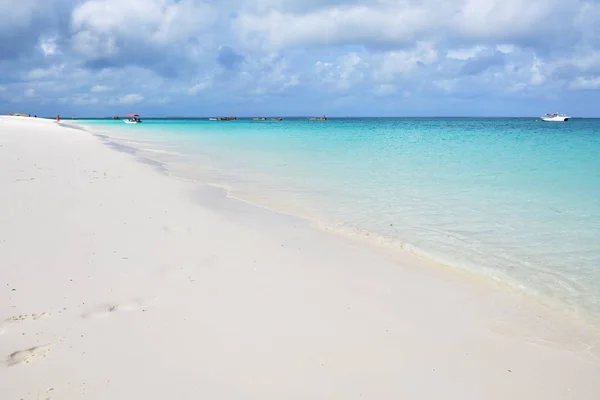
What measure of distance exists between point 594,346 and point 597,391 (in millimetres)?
947

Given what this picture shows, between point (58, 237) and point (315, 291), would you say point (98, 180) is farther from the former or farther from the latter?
point (315, 291)

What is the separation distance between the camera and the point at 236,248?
6.68 m

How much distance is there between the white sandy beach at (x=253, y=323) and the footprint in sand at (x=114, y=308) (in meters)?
0.02

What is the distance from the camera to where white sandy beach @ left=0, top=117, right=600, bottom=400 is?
11.2ft

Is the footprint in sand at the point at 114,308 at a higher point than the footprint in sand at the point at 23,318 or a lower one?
lower

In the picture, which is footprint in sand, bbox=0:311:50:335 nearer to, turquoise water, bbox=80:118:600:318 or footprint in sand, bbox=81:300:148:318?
footprint in sand, bbox=81:300:148:318

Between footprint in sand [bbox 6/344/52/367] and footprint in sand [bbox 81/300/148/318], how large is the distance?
0.61 m

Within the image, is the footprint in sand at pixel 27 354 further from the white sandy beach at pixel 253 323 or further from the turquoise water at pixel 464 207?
the turquoise water at pixel 464 207

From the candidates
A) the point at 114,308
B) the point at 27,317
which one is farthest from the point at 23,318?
the point at 114,308

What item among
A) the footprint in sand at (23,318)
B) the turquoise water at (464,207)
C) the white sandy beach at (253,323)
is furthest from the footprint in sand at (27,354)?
the turquoise water at (464,207)

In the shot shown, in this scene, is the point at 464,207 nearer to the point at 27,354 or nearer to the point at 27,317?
the point at 27,317

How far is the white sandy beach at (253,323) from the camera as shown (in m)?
3.41

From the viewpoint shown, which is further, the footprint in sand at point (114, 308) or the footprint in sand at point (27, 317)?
the footprint in sand at point (114, 308)

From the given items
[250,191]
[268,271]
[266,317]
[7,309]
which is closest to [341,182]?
[250,191]
